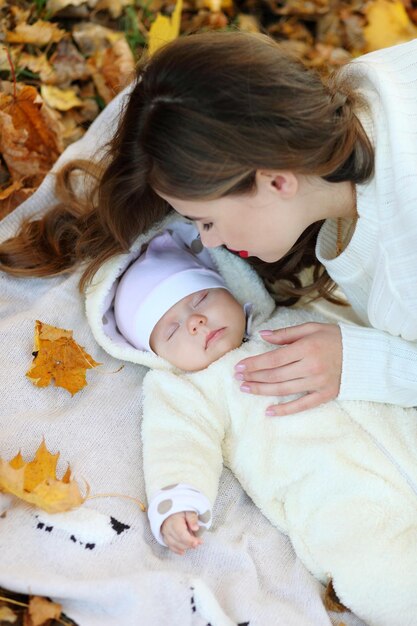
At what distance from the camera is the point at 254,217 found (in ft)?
5.32

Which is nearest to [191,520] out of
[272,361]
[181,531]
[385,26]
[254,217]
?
[181,531]

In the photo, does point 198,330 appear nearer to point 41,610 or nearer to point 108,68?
point 41,610

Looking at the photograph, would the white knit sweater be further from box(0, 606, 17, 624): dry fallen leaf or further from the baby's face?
box(0, 606, 17, 624): dry fallen leaf

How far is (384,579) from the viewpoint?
1588mm

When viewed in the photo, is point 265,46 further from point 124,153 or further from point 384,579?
point 384,579

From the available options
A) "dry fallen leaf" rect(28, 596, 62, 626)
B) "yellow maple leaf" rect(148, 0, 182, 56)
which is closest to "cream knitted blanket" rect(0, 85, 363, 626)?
"dry fallen leaf" rect(28, 596, 62, 626)

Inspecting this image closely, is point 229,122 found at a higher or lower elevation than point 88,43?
higher

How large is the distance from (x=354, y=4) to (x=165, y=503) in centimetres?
264

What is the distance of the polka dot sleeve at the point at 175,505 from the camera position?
159 cm

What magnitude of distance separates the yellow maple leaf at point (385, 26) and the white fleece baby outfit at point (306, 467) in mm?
1982

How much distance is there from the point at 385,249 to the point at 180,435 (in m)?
0.64

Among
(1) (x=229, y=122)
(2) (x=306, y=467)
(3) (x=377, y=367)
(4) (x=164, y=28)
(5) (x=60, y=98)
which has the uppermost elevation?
(1) (x=229, y=122)

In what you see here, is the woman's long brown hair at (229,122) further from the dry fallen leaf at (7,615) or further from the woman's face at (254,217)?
the dry fallen leaf at (7,615)

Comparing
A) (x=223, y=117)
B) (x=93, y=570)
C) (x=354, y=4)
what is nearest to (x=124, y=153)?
(x=223, y=117)
